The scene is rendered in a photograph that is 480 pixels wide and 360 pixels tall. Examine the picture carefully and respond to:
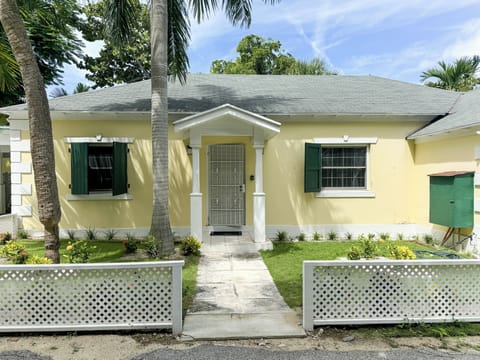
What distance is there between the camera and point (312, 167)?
9.01 m

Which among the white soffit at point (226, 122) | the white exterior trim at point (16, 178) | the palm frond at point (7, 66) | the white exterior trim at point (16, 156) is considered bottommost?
the white exterior trim at point (16, 178)

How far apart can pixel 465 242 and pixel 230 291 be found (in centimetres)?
651

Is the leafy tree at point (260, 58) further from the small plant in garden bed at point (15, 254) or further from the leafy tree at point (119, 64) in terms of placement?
the small plant in garden bed at point (15, 254)

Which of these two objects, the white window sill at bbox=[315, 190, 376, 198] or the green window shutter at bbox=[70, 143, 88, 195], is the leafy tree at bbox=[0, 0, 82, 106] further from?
the white window sill at bbox=[315, 190, 376, 198]

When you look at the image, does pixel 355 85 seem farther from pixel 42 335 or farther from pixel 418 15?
pixel 42 335

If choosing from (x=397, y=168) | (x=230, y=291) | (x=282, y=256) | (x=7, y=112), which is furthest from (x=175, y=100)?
(x=397, y=168)

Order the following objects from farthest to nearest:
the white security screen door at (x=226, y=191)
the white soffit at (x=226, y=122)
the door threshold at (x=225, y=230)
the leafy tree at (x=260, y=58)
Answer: the leafy tree at (x=260, y=58) → the white security screen door at (x=226, y=191) → the door threshold at (x=225, y=230) → the white soffit at (x=226, y=122)

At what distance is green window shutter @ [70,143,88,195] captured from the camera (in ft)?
28.2

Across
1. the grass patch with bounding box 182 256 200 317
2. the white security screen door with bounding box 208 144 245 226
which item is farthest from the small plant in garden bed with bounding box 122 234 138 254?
the white security screen door with bounding box 208 144 245 226

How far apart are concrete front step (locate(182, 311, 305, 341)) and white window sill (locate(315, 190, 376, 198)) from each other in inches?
220

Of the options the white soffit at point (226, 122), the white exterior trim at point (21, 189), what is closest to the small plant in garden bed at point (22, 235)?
the white exterior trim at point (21, 189)

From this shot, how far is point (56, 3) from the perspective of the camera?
7.98 metres

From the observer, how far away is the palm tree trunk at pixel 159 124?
6906mm

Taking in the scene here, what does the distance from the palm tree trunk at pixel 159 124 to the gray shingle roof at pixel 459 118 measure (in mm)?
7237
